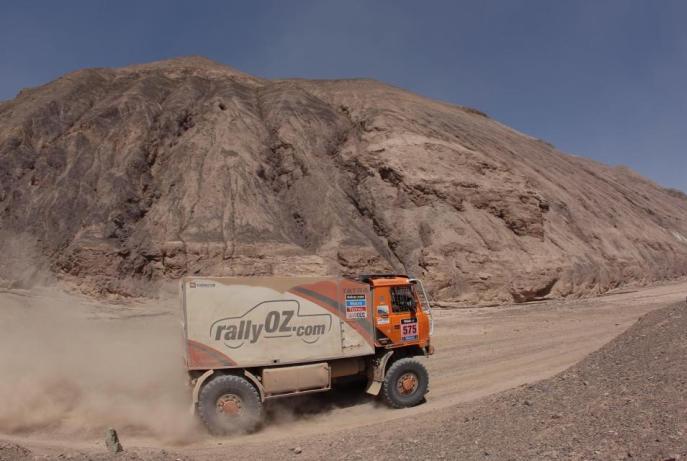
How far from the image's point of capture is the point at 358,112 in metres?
37.8

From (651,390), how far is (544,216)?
1047 inches

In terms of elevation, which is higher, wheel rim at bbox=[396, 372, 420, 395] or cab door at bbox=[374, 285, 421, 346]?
cab door at bbox=[374, 285, 421, 346]

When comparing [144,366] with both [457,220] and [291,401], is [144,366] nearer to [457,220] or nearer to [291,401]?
[291,401]

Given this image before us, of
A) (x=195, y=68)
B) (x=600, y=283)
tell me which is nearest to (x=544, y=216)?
(x=600, y=283)

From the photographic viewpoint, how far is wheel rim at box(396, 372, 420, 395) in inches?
393

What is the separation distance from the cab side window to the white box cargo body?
0.60 meters

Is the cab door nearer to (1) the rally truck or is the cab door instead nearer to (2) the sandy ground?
(1) the rally truck

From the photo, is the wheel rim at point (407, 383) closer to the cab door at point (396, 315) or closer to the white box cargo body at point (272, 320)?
the cab door at point (396, 315)

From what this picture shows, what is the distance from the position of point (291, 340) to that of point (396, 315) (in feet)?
7.38

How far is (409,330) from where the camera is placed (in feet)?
33.3

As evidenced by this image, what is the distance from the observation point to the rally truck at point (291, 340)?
28.3ft

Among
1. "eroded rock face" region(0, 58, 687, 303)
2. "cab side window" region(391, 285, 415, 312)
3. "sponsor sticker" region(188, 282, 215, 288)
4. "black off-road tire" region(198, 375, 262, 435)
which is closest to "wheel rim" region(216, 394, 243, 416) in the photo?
"black off-road tire" region(198, 375, 262, 435)

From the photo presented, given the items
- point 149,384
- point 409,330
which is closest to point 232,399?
point 149,384

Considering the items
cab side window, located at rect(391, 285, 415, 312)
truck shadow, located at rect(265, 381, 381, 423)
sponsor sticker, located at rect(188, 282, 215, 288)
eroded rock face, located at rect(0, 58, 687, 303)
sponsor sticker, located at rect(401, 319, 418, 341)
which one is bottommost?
truck shadow, located at rect(265, 381, 381, 423)
